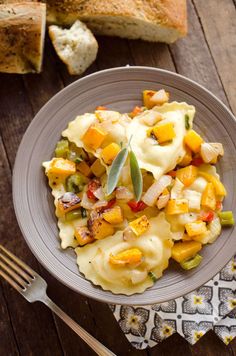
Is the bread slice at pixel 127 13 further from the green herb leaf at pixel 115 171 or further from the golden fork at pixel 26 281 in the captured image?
the golden fork at pixel 26 281

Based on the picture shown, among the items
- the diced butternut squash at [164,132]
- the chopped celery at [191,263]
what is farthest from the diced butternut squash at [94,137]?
the chopped celery at [191,263]

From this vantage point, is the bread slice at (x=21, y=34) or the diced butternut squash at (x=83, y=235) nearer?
the diced butternut squash at (x=83, y=235)

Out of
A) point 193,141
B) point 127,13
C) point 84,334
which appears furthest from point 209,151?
point 84,334

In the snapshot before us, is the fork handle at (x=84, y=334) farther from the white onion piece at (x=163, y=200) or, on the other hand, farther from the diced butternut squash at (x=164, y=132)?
the diced butternut squash at (x=164, y=132)

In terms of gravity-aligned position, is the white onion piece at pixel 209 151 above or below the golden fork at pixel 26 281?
above

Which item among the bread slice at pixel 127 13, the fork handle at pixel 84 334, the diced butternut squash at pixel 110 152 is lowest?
the fork handle at pixel 84 334

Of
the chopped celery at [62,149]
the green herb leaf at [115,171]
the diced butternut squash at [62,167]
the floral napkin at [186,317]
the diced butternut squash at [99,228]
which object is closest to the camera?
the green herb leaf at [115,171]

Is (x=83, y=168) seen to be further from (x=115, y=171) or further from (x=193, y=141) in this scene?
(x=193, y=141)

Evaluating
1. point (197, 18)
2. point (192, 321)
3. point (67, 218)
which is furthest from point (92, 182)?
point (197, 18)

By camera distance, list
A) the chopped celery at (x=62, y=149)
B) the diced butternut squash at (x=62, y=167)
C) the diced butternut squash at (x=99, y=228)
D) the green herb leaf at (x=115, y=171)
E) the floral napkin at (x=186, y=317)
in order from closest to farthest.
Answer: the green herb leaf at (x=115, y=171) < the diced butternut squash at (x=99, y=228) < the diced butternut squash at (x=62, y=167) < the chopped celery at (x=62, y=149) < the floral napkin at (x=186, y=317)
